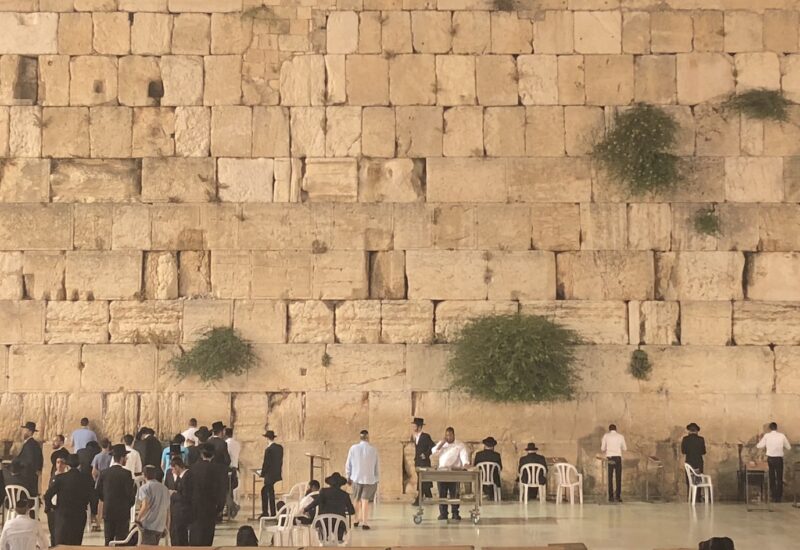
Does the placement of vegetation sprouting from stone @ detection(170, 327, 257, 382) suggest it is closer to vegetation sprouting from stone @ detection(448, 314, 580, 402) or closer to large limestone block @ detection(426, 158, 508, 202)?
vegetation sprouting from stone @ detection(448, 314, 580, 402)

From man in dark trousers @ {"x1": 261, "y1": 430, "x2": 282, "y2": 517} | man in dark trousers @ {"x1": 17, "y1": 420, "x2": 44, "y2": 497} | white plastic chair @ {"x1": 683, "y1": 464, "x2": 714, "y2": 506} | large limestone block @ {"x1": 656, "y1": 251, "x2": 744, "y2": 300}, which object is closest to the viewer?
man in dark trousers @ {"x1": 261, "y1": 430, "x2": 282, "y2": 517}

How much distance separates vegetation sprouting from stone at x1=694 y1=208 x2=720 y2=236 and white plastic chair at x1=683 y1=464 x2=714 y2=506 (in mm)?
3421

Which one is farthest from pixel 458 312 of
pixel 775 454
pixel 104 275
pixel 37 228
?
pixel 37 228

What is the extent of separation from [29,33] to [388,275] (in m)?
6.50

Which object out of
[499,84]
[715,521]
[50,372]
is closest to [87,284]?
[50,372]

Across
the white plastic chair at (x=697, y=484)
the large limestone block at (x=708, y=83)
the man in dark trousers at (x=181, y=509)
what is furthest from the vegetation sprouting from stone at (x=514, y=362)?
the man in dark trousers at (x=181, y=509)

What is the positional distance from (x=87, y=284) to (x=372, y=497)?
5.57 metres

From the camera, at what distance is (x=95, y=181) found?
1680cm

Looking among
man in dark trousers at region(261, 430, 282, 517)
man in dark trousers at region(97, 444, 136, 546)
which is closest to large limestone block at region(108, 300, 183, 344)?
man in dark trousers at region(261, 430, 282, 517)

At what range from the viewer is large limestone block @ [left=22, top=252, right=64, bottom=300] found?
1662 cm

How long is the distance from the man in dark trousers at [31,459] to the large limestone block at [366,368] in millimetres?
4124

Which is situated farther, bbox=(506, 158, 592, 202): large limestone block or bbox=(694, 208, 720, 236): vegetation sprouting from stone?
bbox=(506, 158, 592, 202): large limestone block

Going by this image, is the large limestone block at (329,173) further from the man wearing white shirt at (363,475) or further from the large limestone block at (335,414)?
the man wearing white shirt at (363,475)

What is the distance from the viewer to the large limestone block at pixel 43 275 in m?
16.6
